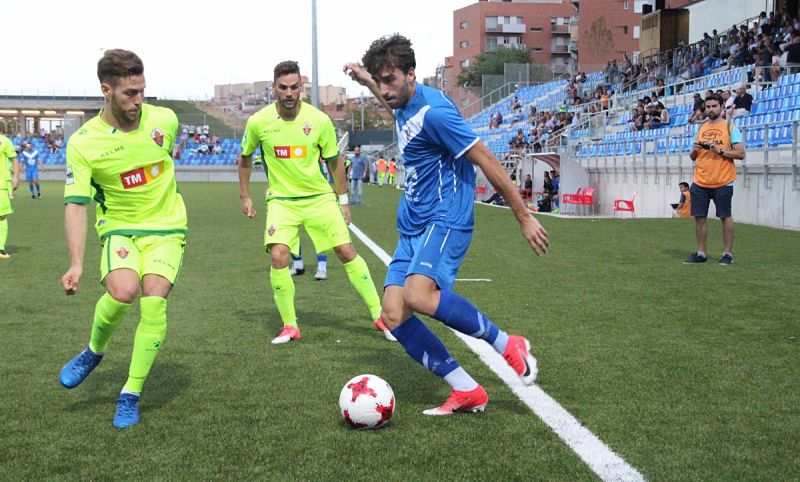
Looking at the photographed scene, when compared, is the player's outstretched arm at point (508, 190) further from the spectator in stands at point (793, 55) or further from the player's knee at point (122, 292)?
the spectator in stands at point (793, 55)

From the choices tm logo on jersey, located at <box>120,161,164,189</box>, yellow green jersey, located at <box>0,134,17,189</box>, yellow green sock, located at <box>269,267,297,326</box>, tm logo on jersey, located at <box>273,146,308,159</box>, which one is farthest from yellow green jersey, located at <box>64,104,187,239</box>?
yellow green jersey, located at <box>0,134,17,189</box>

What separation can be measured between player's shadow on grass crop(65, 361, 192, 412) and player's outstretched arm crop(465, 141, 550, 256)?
2212 mm

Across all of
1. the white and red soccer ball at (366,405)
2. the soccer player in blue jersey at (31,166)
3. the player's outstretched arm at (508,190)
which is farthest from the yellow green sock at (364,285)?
the soccer player in blue jersey at (31,166)

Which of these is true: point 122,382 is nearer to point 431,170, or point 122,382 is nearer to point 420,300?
point 420,300

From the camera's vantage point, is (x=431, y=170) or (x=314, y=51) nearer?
(x=431, y=170)

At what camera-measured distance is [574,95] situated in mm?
37656

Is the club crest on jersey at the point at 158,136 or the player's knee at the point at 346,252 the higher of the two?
the club crest on jersey at the point at 158,136

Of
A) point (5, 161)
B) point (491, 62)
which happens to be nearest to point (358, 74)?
point (5, 161)

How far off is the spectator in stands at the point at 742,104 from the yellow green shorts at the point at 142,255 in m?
17.8

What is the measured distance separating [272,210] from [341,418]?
2.87 meters

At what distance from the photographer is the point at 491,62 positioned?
276 feet

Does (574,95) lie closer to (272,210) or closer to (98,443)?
(272,210)

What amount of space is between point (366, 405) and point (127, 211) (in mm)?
1780

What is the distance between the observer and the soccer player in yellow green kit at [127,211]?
4410 mm
